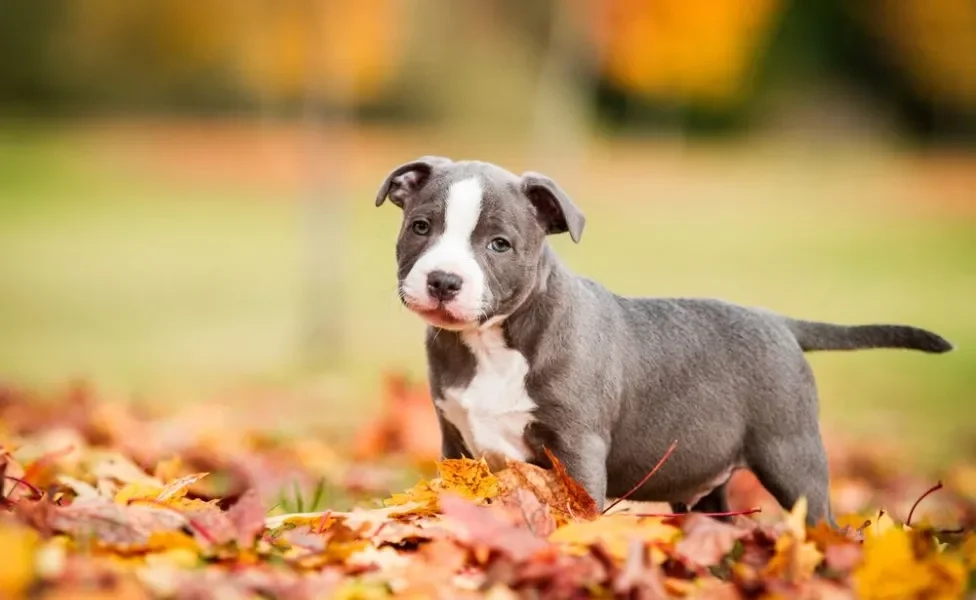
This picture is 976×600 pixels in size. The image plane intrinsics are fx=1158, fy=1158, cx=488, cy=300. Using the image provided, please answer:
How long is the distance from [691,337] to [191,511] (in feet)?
6.05

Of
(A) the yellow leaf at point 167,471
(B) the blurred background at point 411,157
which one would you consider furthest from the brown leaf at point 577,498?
(A) the yellow leaf at point 167,471

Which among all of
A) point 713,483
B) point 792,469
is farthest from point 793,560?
point 713,483

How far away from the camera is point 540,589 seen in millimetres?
2838

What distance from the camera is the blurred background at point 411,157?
11125 mm

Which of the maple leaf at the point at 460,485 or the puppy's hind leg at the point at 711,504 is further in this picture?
the puppy's hind leg at the point at 711,504

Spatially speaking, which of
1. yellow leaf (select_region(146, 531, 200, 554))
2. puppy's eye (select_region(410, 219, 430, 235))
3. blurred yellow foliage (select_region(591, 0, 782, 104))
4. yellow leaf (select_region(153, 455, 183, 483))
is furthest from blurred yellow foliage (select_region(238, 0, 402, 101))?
yellow leaf (select_region(146, 531, 200, 554))

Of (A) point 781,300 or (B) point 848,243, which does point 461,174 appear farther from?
(B) point 848,243

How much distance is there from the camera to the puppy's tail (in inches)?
164

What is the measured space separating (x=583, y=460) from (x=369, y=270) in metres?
16.1

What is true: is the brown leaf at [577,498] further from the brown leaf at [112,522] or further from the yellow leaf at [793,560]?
the brown leaf at [112,522]

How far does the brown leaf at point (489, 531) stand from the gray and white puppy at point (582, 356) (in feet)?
2.33

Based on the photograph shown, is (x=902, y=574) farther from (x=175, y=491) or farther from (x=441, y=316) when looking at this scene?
(x=175, y=491)

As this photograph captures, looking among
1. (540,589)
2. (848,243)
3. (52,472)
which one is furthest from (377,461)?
(848,243)

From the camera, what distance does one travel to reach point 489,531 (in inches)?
115
